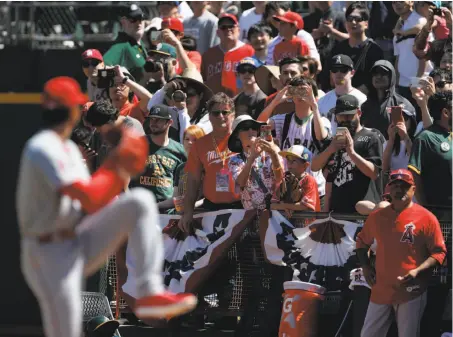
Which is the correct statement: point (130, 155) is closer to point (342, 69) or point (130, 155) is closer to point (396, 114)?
point (396, 114)

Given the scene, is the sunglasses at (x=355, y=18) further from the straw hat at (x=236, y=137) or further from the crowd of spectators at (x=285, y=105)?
the straw hat at (x=236, y=137)

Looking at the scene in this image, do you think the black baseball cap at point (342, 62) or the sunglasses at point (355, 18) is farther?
the sunglasses at point (355, 18)

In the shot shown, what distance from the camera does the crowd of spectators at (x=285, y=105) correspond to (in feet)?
35.8

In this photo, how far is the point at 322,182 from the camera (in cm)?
1145

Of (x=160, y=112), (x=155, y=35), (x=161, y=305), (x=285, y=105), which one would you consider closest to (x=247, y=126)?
(x=160, y=112)

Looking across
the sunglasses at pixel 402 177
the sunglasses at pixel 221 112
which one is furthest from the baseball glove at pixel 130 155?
the sunglasses at pixel 221 112

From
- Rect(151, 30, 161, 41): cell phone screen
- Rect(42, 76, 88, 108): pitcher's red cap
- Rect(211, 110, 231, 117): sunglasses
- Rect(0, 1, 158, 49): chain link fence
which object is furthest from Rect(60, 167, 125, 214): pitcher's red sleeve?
Rect(0, 1, 158, 49): chain link fence

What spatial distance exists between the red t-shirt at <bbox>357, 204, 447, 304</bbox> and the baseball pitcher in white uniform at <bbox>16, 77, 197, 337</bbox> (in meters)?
3.78

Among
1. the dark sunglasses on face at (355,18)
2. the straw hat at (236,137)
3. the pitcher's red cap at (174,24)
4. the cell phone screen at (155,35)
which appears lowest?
the straw hat at (236,137)

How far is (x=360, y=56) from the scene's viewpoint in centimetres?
1320

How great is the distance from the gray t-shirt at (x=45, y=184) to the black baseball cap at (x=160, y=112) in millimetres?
4980

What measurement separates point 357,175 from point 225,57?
144 inches

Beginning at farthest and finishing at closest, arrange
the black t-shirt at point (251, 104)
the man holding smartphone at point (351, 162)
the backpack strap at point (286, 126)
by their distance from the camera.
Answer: the black t-shirt at point (251, 104) < the backpack strap at point (286, 126) < the man holding smartphone at point (351, 162)

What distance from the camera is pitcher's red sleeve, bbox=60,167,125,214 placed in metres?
6.56
